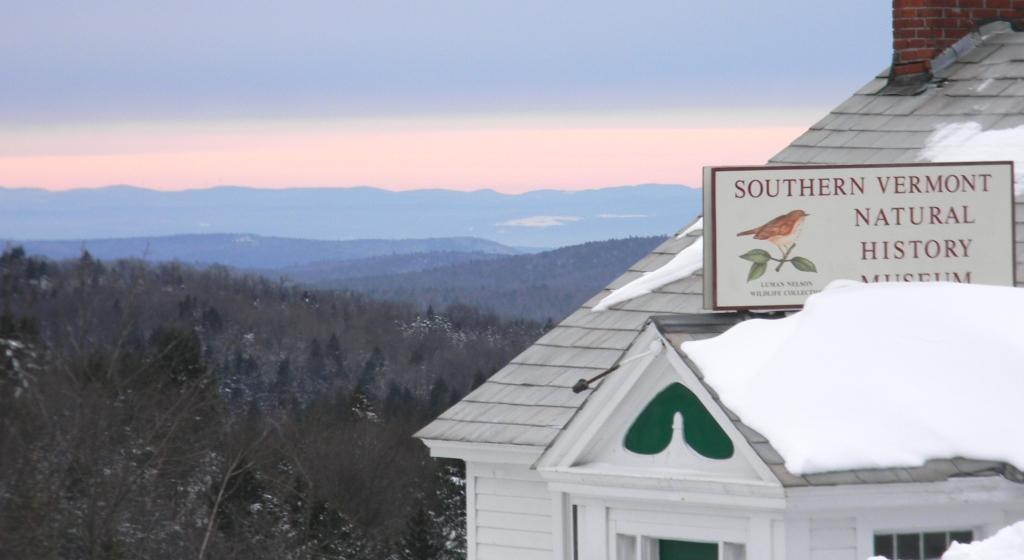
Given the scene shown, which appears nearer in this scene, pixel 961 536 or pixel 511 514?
pixel 961 536

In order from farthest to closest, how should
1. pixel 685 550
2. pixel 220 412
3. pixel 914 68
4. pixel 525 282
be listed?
1. pixel 525 282
2. pixel 220 412
3. pixel 914 68
4. pixel 685 550

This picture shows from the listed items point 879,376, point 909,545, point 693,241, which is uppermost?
point 693,241

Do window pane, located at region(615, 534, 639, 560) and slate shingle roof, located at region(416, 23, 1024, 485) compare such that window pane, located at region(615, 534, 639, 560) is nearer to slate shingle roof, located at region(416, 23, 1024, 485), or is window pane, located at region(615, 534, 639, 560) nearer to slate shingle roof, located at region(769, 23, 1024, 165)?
slate shingle roof, located at region(416, 23, 1024, 485)

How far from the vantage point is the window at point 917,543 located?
966cm

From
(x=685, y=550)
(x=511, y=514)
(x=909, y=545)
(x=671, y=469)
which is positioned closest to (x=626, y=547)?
(x=685, y=550)

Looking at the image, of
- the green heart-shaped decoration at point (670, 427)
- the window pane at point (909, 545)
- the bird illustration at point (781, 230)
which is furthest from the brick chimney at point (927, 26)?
the window pane at point (909, 545)

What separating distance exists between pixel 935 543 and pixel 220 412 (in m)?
43.3

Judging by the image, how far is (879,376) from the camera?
975 centimetres

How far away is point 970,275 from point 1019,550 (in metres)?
4.63

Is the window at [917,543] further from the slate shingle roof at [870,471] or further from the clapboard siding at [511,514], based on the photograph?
the clapboard siding at [511,514]

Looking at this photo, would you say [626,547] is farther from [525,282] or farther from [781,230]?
[525,282]

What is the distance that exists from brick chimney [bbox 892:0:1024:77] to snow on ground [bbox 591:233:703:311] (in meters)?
2.94

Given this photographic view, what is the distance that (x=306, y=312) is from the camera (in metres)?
134

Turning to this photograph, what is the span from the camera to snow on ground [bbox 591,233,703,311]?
43.8 feet
